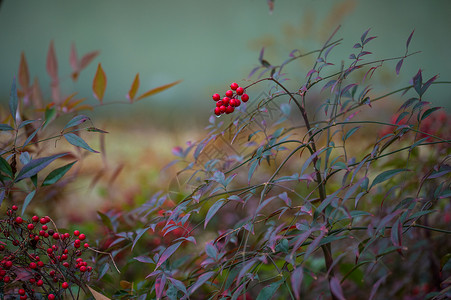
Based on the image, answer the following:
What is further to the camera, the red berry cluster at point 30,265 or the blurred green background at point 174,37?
the blurred green background at point 174,37

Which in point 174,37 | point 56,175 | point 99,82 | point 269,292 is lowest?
point 269,292

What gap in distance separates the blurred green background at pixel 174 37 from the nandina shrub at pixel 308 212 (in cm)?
164

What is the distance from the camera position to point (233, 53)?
3090 mm

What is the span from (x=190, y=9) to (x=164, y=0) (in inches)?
9.3

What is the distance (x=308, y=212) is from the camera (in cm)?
41

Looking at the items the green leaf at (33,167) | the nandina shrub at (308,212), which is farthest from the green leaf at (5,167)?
the nandina shrub at (308,212)

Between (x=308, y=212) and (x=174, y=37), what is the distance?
9.81ft

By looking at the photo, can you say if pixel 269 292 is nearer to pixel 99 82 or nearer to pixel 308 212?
pixel 308 212

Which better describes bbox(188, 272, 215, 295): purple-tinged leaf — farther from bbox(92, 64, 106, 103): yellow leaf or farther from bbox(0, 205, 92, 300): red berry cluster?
bbox(92, 64, 106, 103): yellow leaf

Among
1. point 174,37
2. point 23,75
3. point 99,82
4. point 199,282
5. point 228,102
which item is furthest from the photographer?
point 174,37

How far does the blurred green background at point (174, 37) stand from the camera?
2717 millimetres

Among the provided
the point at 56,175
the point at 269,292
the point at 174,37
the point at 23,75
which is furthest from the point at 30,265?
the point at 174,37

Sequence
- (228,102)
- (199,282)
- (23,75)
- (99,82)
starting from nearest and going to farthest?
(199,282)
(228,102)
(99,82)
(23,75)

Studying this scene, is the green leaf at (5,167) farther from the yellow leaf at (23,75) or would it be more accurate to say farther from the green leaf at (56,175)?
the yellow leaf at (23,75)
